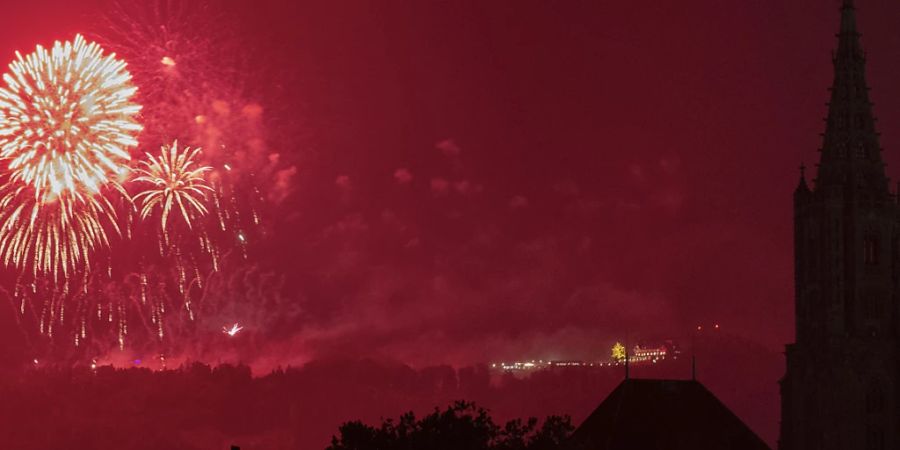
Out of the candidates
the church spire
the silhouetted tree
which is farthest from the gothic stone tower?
the silhouetted tree

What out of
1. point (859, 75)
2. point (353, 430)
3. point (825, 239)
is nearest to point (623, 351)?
point (825, 239)

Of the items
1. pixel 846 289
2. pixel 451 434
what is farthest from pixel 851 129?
pixel 451 434

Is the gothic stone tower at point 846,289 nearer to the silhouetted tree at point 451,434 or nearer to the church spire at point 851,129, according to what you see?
the church spire at point 851,129

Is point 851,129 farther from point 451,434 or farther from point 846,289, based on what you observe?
point 451,434

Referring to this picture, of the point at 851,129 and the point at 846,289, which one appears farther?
the point at 851,129

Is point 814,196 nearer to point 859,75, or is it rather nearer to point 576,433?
point 859,75

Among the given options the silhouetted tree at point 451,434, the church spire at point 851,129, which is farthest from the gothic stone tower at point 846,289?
the silhouetted tree at point 451,434
